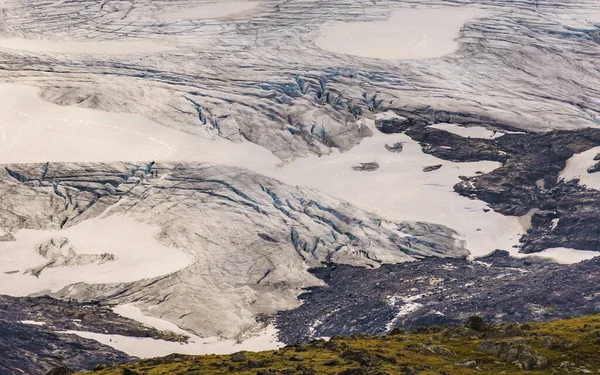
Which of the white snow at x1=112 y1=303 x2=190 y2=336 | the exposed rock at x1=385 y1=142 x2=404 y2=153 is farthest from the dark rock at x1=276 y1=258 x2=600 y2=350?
the exposed rock at x1=385 y1=142 x2=404 y2=153

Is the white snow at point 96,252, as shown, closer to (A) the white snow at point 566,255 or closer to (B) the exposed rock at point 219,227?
(B) the exposed rock at point 219,227

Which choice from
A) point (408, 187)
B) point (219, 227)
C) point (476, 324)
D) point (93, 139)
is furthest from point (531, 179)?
point (476, 324)

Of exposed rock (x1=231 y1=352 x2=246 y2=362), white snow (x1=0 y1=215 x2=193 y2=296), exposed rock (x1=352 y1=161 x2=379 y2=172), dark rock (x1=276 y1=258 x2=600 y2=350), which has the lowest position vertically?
dark rock (x1=276 y1=258 x2=600 y2=350)

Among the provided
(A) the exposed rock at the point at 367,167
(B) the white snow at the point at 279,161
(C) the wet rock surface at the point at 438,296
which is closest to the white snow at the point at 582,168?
(B) the white snow at the point at 279,161

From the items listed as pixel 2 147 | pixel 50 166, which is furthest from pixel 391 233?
pixel 2 147

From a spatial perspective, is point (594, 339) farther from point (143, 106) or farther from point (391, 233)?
point (143, 106)

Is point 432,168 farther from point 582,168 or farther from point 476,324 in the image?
point 476,324

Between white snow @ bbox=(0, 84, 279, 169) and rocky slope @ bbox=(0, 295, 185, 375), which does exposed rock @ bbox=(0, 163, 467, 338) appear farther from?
rocky slope @ bbox=(0, 295, 185, 375)
